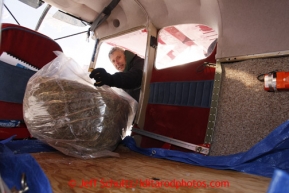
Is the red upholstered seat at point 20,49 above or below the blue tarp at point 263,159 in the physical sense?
above

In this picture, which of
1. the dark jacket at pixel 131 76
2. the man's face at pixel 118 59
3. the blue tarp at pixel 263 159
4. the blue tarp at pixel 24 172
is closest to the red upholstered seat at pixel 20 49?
the dark jacket at pixel 131 76

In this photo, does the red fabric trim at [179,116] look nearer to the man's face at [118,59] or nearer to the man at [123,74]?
the man at [123,74]

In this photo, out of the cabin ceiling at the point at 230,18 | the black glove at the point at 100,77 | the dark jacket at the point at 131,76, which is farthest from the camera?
the dark jacket at the point at 131,76

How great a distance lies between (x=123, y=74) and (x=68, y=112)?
57 cm

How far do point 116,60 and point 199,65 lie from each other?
921 millimetres

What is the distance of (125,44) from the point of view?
2057mm

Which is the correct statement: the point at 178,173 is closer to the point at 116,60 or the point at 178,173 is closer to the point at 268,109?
the point at 268,109

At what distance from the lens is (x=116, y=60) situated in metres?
1.96

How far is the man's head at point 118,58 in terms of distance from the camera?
6.34 feet

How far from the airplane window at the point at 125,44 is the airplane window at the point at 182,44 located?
0.83 feet

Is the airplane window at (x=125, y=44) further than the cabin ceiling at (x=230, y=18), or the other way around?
the airplane window at (x=125, y=44)

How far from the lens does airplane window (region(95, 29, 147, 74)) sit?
189cm

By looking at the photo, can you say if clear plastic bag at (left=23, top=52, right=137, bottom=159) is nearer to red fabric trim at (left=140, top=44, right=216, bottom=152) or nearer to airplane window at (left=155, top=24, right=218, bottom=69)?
red fabric trim at (left=140, top=44, right=216, bottom=152)

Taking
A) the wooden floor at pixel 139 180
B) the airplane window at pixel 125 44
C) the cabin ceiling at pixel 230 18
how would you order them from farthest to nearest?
the airplane window at pixel 125 44
the cabin ceiling at pixel 230 18
the wooden floor at pixel 139 180
